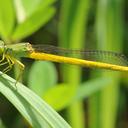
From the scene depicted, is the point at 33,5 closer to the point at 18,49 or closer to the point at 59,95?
the point at 18,49

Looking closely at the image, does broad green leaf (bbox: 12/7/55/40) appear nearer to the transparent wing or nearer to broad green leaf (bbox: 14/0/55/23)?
broad green leaf (bbox: 14/0/55/23)

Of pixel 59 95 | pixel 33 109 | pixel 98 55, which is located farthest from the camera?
pixel 98 55

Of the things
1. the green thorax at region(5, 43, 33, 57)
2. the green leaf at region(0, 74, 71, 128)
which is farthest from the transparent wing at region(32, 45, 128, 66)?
the green leaf at region(0, 74, 71, 128)

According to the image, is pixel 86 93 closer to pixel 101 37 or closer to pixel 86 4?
pixel 101 37

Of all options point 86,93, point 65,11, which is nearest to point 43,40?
point 65,11

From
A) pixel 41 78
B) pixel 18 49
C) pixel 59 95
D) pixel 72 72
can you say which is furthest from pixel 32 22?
pixel 72 72

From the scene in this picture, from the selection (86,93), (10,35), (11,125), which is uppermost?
(10,35)
